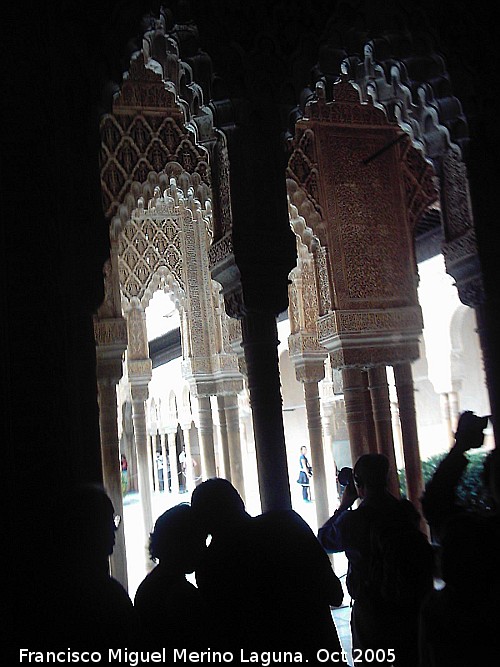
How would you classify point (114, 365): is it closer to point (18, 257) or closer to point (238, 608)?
point (18, 257)

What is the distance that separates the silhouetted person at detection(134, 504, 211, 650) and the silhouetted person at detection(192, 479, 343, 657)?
7 cm

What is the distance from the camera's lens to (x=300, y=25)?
3.38m

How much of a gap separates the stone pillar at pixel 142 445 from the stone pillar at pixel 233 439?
3.90 feet

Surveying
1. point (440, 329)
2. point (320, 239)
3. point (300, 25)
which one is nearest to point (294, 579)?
point (300, 25)

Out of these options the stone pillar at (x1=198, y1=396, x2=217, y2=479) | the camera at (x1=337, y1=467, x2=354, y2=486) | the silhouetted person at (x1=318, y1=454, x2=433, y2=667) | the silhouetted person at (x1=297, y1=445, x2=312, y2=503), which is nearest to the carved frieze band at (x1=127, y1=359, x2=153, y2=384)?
the stone pillar at (x1=198, y1=396, x2=217, y2=479)

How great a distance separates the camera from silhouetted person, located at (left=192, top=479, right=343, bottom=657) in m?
1.74

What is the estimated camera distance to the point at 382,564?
2.28 meters

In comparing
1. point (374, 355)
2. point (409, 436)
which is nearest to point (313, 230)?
point (374, 355)

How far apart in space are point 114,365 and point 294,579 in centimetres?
523

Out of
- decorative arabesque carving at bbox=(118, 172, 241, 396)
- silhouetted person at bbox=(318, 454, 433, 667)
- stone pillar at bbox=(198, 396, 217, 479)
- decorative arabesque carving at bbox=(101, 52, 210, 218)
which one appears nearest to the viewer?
silhouetted person at bbox=(318, 454, 433, 667)

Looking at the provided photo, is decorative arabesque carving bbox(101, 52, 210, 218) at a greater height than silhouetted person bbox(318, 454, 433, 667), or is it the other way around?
decorative arabesque carving bbox(101, 52, 210, 218)

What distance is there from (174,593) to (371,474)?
933 millimetres

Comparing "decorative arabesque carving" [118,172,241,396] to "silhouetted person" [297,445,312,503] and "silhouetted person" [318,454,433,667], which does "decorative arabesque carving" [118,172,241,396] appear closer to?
"silhouetted person" [318,454,433,667]

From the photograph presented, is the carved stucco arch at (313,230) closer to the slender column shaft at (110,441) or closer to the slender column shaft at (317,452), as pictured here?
the slender column shaft at (317,452)
